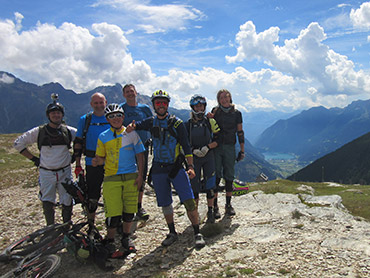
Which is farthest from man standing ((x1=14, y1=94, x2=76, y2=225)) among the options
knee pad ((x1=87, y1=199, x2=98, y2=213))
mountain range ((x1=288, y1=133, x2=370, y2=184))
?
mountain range ((x1=288, y1=133, x2=370, y2=184))

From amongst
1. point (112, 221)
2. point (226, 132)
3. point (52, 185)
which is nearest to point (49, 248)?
point (112, 221)

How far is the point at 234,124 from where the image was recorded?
9.61 m

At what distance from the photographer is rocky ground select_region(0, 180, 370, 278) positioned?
593 centimetres

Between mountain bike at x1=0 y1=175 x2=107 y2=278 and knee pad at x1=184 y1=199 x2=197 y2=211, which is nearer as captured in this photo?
mountain bike at x1=0 y1=175 x2=107 y2=278

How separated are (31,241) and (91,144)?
3175 millimetres

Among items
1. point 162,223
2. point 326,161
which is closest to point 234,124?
point 162,223

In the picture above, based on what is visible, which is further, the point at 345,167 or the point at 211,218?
the point at 345,167

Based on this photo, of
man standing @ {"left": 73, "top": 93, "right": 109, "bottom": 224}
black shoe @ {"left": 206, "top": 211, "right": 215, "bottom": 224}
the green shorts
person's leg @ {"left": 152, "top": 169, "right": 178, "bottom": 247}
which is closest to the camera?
the green shorts

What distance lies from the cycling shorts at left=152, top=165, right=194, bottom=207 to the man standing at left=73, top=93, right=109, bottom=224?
1.98 m

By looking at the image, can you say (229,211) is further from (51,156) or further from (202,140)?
(51,156)

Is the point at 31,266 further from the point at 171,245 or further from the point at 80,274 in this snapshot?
the point at 171,245

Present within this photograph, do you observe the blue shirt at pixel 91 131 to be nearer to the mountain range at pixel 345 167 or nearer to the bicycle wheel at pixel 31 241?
the bicycle wheel at pixel 31 241

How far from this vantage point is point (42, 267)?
19.6ft

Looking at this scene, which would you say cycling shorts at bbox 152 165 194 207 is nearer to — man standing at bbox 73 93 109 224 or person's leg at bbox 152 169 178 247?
person's leg at bbox 152 169 178 247
